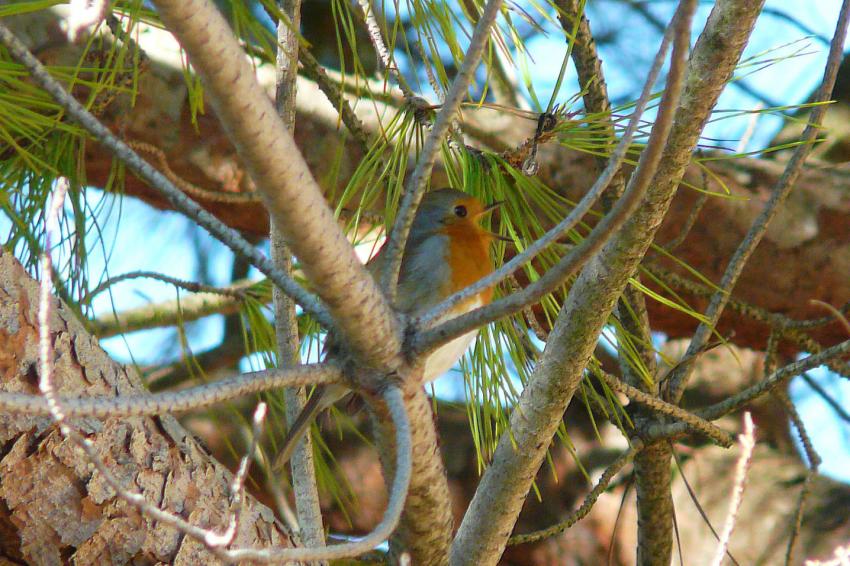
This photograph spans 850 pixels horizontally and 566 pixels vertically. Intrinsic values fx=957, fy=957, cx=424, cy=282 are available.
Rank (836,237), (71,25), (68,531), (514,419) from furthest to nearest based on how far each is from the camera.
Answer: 1. (836,237)
2. (514,419)
3. (68,531)
4. (71,25)

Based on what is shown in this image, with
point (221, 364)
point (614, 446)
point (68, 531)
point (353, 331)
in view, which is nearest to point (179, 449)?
point (68, 531)

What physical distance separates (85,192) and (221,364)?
1.43 m

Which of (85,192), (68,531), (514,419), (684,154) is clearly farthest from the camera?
(85,192)

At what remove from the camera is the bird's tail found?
1.38m

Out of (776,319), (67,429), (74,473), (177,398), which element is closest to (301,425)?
(74,473)

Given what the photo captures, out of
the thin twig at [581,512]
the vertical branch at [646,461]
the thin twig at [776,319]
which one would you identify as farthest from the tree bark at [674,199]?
the thin twig at [581,512]

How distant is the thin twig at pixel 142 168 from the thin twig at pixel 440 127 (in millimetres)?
97

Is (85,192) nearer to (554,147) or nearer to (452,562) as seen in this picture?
(452,562)

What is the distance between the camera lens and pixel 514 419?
1242 mm

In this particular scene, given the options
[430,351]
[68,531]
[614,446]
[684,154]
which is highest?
[614,446]

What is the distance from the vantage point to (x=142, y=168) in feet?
2.38

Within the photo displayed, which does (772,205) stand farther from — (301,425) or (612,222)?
(612,222)

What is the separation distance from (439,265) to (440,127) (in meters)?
0.74

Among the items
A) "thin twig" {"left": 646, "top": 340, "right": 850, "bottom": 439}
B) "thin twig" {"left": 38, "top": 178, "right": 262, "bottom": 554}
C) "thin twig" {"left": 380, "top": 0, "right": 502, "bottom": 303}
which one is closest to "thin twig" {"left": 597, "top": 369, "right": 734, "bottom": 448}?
"thin twig" {"left": 646, "top": 340, "right": 850, "bottom": 439}
